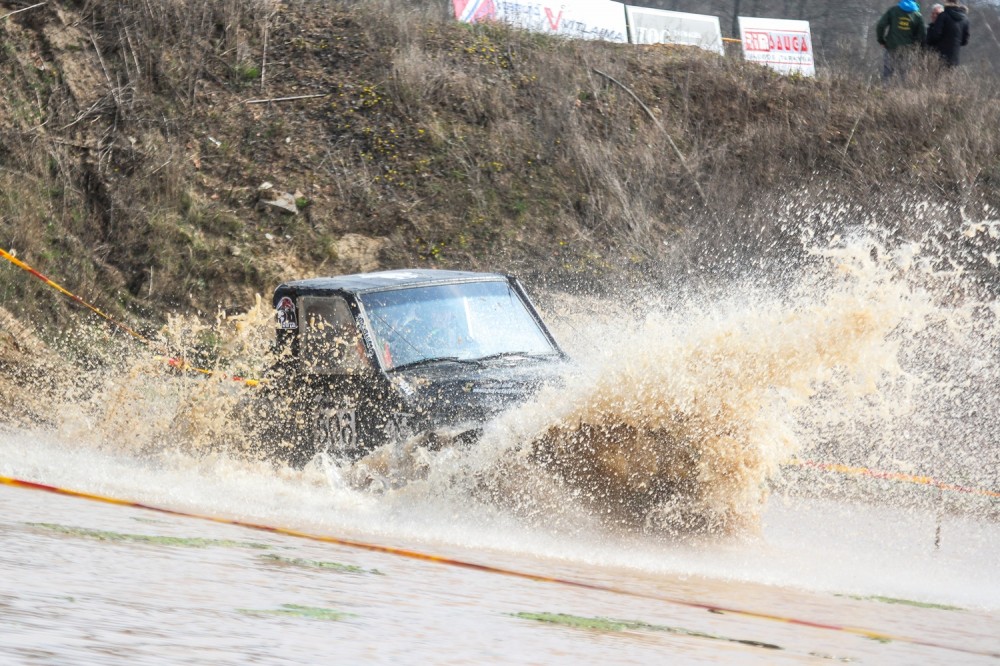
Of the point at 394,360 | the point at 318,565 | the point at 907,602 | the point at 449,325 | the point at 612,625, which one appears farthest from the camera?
the point at 449,325

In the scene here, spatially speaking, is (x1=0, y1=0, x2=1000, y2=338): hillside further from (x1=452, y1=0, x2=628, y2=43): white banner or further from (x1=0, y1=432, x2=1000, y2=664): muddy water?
(x1=0, y1=432, x2=1000, y2=664): muddy water

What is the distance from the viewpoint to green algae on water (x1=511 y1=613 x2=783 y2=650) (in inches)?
129

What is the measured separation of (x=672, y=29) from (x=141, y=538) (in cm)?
2033

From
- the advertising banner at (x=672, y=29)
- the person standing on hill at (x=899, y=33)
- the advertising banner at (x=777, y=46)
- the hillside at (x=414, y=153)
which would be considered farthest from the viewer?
the advertising banner at (x=777, y=46)

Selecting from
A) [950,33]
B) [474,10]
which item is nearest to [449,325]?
[474,10]

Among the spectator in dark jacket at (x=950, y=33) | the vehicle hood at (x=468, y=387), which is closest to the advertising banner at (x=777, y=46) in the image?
the spectator in dark jacket at (x=950, y=33)

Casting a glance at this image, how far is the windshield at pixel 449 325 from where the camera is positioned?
24.3 ft

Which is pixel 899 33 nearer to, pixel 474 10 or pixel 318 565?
pixel 474 10

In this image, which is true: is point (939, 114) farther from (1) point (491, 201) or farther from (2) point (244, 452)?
(2) point (244, 452)

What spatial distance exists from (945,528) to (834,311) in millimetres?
2761

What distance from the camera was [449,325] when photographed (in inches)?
300

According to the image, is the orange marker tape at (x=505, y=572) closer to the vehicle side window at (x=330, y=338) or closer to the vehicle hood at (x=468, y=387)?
the vehicle hood at (x=468, y=387)

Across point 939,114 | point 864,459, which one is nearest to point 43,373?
point 864,459

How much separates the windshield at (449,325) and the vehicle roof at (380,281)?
57 millimetres
